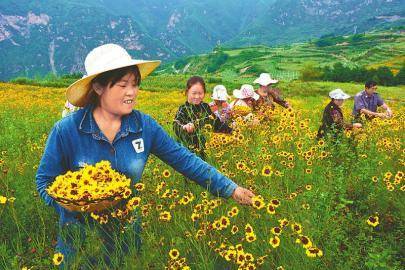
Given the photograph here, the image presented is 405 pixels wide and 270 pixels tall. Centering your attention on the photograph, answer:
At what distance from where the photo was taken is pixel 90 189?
217 centimetres

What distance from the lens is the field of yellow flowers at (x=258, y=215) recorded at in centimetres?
240

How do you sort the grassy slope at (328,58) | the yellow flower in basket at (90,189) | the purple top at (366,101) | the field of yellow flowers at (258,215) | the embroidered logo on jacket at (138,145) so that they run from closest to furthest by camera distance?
the yellow flower in basket at (90,189), the field of yellow flowers at (258,215), the embroidered logo on jacket at (138,145), the purple top at (366,101), the grassy slope at (328,58)

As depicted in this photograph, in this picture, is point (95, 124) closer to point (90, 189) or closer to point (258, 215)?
point (90, 189)

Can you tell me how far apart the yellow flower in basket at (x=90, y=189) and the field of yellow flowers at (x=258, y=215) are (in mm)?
180

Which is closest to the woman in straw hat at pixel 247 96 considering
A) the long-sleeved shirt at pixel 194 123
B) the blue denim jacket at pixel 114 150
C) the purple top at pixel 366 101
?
the long-sleeved shirt at pixel 194 123

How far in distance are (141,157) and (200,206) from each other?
65 cm

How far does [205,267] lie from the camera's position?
2.26 metres

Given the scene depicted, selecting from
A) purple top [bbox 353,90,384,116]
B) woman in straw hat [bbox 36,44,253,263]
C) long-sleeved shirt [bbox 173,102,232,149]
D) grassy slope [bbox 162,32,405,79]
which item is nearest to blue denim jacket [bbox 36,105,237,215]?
woman in straw hat [bbox 36,44,253,263]

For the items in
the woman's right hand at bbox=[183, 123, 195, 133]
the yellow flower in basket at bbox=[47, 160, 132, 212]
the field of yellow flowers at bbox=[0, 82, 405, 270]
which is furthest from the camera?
the woman's right hand at bbox=[183, 123, 195, 133]

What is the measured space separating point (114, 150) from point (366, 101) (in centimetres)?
838

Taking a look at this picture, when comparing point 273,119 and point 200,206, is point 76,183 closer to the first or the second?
point 200,206

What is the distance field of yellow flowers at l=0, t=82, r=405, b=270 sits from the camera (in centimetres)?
240

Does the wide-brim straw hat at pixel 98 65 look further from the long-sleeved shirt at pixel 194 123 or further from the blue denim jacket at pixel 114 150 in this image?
the long-sleeved shirt at pixel 194 123

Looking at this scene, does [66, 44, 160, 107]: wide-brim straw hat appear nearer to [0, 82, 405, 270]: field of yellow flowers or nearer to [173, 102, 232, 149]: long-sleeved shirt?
[0, 82, 405, 270]: field of yellow flowers
